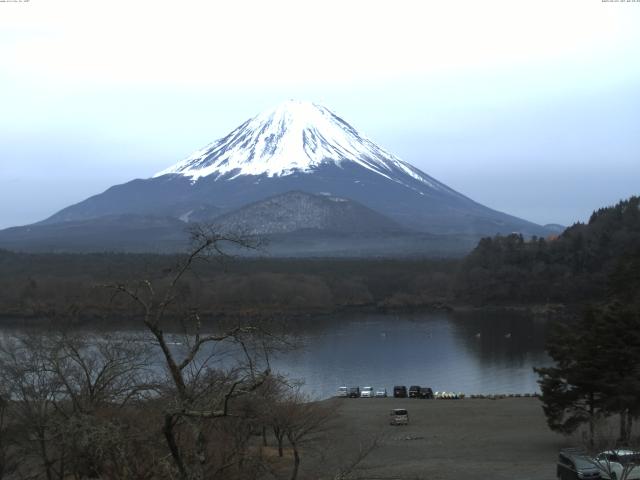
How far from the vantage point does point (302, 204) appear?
11438cm

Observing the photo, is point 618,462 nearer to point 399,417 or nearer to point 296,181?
point 399,417

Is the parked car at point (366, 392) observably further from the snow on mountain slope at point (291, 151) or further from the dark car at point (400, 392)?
the snow on mountain slope at point (291, 151)

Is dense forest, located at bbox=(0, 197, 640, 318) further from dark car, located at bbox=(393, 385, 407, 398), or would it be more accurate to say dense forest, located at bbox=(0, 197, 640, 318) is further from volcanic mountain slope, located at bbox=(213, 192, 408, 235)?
volcanic mountain slope, located at bbox=(213, 192, 408, 235)

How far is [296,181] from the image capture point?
421 ft

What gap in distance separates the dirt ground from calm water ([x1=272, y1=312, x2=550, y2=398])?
2.42m

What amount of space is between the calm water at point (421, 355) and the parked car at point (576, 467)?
8.79 metres

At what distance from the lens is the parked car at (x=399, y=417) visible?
53.6ft

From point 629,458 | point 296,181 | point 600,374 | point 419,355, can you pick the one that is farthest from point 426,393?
point 296,181

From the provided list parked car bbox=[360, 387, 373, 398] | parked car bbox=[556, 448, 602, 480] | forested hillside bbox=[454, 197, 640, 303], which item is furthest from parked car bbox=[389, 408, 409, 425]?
forested hillside bbox=[454, 197, 640, 303]

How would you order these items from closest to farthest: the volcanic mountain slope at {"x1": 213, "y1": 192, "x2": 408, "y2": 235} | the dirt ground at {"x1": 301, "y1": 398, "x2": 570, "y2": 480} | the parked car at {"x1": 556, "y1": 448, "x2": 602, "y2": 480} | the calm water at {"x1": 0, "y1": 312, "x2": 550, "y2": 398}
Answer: the parked car at {"x1": 556, "y1": 448, "x2": 602, "y2": 480} → the dirt ground at {"x1": 301, "y1": 398, "x2": 570, "y2": 480} → the calm water at {"x1": 0, "y1": 312, "x2": 550, "y2": 398} → the volcanic mountain slope at {"x1": 213, "y1": 192, "x2": 408, "y2": 235}

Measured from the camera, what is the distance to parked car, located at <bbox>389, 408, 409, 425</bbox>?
643 inches

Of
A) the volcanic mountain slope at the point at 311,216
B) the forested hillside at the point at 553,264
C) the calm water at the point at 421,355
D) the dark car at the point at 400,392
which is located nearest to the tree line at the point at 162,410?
the dark car at the point at 400,392

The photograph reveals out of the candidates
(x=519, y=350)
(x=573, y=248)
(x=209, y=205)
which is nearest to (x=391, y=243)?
(x=209, y=205)

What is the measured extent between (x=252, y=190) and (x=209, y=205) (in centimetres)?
1140
